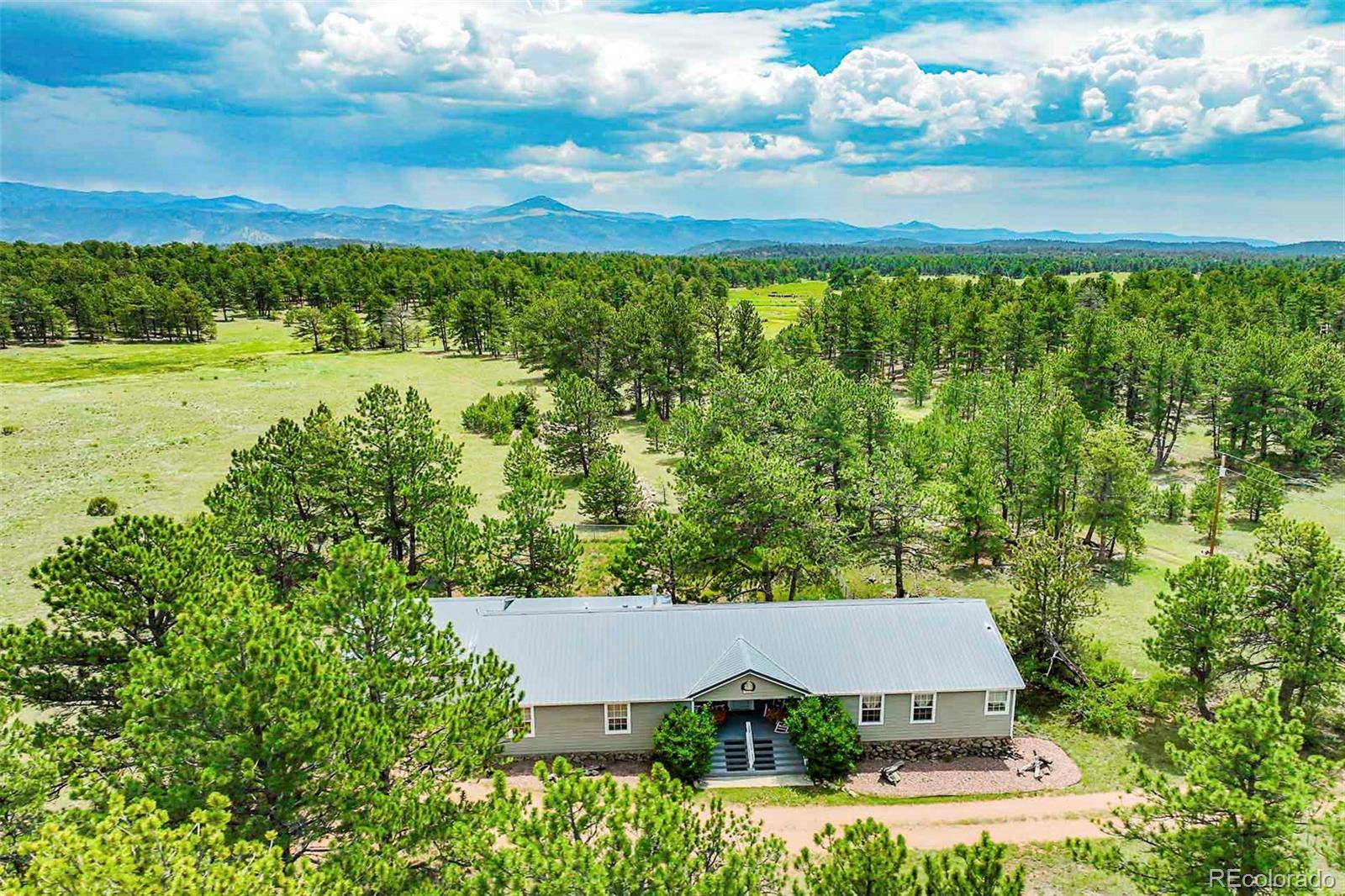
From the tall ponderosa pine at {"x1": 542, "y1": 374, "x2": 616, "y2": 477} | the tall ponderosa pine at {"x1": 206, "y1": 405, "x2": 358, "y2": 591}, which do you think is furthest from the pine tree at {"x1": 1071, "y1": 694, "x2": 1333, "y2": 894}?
the tall ponderosa pine at {"x1": 542, "y1": 374, "x2": 616, "y2": 477}

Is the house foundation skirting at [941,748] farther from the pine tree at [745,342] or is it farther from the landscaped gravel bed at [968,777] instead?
the pine tree at [745,342]

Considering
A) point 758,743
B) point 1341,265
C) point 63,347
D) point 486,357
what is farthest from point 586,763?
point 1341,265

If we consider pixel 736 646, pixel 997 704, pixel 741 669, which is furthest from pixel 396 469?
pixel 997 704

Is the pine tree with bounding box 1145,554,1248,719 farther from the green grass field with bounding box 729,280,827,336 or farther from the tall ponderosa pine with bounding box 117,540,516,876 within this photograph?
the green grass field with bounding box 729,280,827,336

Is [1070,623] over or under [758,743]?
over

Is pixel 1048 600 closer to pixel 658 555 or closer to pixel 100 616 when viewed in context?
pixel 658 555

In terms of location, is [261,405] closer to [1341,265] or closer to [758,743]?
[758,743]
